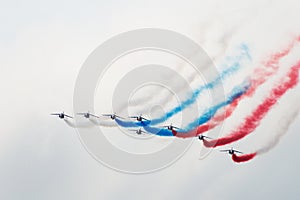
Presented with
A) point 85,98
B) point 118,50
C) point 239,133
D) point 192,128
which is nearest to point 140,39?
point 118,50

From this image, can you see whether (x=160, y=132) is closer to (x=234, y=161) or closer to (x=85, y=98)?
(x=234, y=161)

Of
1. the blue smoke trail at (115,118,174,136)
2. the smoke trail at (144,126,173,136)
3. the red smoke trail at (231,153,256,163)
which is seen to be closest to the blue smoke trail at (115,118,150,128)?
the blue smoke trail at (115,118,174,136)

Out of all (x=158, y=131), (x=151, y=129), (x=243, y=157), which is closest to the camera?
(x=243, y=157)

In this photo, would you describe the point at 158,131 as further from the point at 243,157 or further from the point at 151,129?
the point at 243,157

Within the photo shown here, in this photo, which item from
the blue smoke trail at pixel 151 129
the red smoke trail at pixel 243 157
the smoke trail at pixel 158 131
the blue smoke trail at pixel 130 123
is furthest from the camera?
the blue smoke trail at pixel 130 123

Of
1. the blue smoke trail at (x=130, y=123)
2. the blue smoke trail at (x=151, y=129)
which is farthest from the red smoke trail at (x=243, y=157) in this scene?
the blue smoke trail at (x=130, y=123)

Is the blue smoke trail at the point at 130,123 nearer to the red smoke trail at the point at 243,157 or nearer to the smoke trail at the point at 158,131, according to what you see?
the smoke trail at the point at 158,131

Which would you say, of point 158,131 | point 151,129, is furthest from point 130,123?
point 158,131

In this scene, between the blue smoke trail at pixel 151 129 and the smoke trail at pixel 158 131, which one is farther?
the blue smoke trail at pixel 151 129

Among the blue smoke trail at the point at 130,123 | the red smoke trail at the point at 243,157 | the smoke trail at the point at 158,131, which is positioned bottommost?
the red smoke trail at the point at 243,157

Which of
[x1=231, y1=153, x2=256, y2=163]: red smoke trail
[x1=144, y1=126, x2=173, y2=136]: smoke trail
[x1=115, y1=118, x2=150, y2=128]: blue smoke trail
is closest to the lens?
[x1=231, y1=153, x2=256, y2=163]: red smoke trail

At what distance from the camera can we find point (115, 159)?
4884 inches

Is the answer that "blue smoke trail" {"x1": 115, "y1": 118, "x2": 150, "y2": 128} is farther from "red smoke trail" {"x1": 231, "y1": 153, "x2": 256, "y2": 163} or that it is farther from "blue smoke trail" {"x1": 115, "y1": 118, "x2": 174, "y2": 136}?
"red smoke trail" {"x1": 231, "y1": 153, "x2": 256, "y2": 163}

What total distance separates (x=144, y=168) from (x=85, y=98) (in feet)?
49.7
